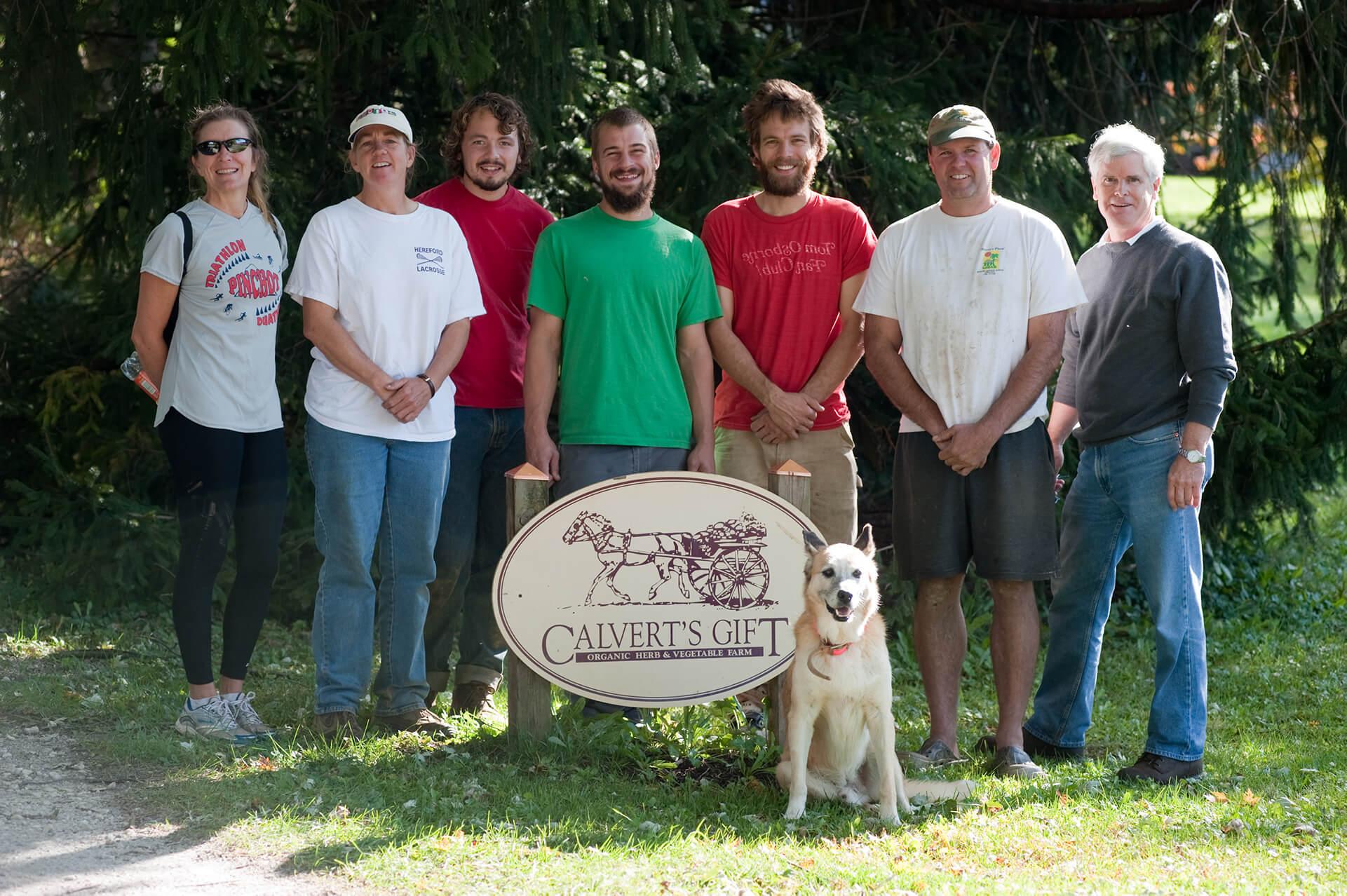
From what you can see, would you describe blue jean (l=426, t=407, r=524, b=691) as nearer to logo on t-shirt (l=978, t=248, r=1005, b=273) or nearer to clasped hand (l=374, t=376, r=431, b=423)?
clasped hand (l=374, t=376, r=431, b=423)

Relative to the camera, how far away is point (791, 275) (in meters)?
4.90

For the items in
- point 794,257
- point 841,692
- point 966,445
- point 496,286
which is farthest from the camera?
point 496,286

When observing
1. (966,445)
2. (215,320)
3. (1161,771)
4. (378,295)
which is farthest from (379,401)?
(1161,771)

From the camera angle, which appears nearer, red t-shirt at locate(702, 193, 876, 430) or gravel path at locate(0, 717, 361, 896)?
gravel path at locate(0, 717, 361, 896)

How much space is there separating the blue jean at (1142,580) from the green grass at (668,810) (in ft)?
0.78

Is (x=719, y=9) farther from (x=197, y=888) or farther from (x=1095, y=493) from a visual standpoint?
(x=197, y=888)

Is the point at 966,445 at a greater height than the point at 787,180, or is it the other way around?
the point at 787,180

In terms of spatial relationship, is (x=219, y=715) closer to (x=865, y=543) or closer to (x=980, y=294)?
(x=865, y=543)

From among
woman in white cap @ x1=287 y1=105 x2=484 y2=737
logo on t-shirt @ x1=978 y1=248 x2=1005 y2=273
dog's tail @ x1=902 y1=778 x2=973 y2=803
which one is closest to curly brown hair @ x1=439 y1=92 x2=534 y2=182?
woman in white cap @ x1=287 y1=105 x2=484 y2=737

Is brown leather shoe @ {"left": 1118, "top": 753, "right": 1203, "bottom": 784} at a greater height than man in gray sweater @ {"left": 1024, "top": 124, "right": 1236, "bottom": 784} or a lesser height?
lesser

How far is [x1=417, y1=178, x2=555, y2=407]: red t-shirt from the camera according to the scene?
508 cm

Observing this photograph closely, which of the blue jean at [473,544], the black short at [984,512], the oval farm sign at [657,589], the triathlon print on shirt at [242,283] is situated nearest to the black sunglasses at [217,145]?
the triathlon print on shirt at [242,283]

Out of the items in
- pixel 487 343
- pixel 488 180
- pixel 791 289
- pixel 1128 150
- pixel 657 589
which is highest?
pixel 1128 150

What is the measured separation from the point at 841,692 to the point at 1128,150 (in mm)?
2229
